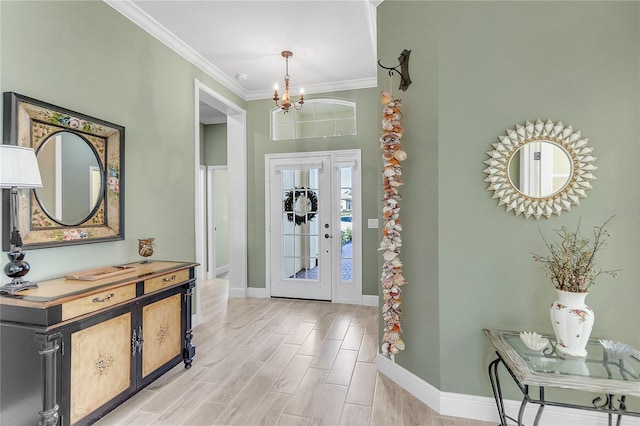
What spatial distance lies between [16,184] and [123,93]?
1.34 metres

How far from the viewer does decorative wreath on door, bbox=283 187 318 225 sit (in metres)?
4.56

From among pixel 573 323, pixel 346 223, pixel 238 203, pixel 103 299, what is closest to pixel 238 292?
pixel 238 203

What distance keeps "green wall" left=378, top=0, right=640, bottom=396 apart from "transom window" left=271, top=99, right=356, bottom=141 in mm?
2253

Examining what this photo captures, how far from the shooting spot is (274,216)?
4.71 m

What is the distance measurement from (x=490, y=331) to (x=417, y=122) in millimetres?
1446

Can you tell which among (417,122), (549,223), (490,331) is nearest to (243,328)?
(490,331)

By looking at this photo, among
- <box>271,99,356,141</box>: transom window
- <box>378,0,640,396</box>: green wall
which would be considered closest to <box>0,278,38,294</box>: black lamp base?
<box>378,0,640,396</box>: green wall

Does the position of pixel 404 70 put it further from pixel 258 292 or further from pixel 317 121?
pixel 258 292

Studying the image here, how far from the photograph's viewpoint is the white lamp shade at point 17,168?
5.37 feet

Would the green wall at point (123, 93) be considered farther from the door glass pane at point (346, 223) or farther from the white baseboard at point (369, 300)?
the white baseboard at point (369, 300)

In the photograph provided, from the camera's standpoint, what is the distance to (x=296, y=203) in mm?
4621

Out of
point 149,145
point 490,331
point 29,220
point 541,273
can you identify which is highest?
point 149,145

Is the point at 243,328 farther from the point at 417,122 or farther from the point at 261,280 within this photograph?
the point at 417,122

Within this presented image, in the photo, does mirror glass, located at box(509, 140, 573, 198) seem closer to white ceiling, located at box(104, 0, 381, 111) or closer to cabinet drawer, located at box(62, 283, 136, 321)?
white ceiling, located at box(104, 0, 381, 111)
